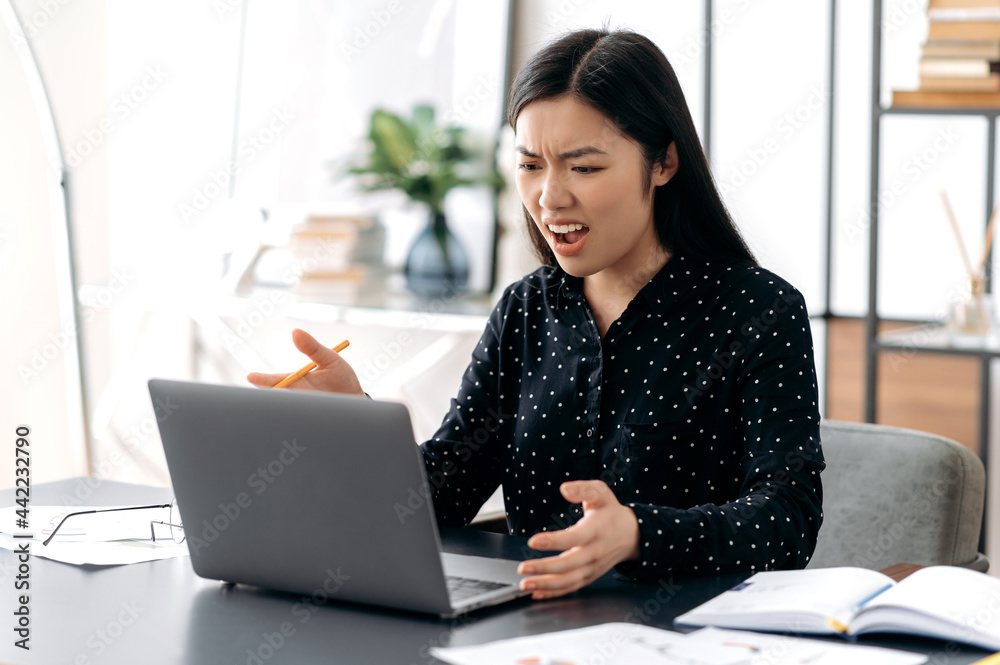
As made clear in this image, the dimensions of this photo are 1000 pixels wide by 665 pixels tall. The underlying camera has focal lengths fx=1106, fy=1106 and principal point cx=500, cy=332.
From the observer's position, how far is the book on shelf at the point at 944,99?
254 centimetres

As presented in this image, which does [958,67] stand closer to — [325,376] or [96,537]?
[325,376]

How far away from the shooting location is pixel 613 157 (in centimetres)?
144

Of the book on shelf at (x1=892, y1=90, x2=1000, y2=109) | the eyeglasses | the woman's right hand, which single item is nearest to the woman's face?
the woman's right hand

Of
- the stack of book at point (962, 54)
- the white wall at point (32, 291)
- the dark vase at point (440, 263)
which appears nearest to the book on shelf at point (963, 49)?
the stack of book at point (962, 54)

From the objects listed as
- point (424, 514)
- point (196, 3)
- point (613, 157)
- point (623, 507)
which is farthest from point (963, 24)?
point (196, 3)

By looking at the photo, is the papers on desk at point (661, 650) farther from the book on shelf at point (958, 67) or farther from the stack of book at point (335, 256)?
the stack of book at point (335, 256)

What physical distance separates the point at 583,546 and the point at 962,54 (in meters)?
1.95

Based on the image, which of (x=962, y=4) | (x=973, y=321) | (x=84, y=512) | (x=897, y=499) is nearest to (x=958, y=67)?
(x=962, y=4)

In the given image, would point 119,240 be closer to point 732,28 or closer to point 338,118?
point 338,118

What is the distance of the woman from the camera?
1.37 m

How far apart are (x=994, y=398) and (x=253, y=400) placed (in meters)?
2.40

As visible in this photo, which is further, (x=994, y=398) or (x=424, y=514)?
(x=994, y=398)

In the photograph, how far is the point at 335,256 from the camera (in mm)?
3660

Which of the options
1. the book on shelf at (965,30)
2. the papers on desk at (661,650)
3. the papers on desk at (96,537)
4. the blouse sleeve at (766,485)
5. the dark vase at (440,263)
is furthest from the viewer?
the dark vase at (440,263)
